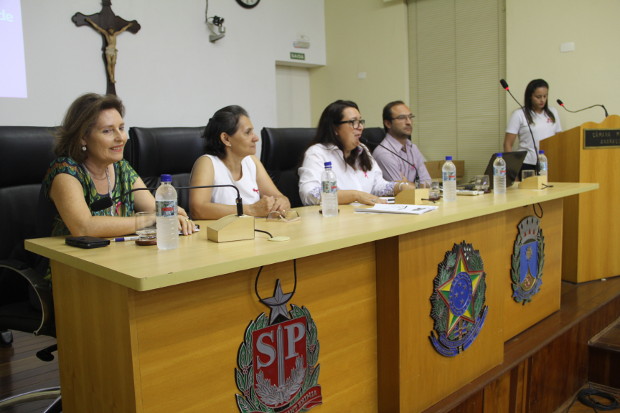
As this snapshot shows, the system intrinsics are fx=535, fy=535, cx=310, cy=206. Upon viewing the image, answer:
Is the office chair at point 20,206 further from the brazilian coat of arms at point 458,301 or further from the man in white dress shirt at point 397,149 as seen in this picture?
the man in white dress shirt at point 397,149

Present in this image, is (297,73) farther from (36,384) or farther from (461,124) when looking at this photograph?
(36,384)

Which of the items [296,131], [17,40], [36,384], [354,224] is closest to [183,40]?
[17,40]

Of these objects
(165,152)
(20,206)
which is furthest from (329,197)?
(20,206)

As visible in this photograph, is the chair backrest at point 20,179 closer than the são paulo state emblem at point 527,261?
Yes

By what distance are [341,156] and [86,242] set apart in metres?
1.52

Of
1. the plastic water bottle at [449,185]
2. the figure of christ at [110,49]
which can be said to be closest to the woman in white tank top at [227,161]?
the plastic water bottle at [449,185]

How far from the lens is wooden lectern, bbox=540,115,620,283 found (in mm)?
2977

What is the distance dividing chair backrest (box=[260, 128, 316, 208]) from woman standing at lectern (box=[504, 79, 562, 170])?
1.92m

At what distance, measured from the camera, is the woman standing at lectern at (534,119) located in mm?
3892

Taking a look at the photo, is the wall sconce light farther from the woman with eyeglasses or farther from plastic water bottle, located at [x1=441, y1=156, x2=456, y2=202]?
plastic water bottle, located at [x1=441, y1=156, x2=456, y2=202]

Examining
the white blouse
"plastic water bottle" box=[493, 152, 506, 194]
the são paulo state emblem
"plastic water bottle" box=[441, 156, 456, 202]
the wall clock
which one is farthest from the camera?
the wall clock

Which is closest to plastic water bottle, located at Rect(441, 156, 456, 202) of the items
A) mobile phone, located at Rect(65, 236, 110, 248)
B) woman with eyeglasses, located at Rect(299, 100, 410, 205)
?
woman with eyeglasses, located at Rect(299, 100, 410, 205)

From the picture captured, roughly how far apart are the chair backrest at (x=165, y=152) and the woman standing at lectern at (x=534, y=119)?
2.52 meters

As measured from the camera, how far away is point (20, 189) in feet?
6.16
